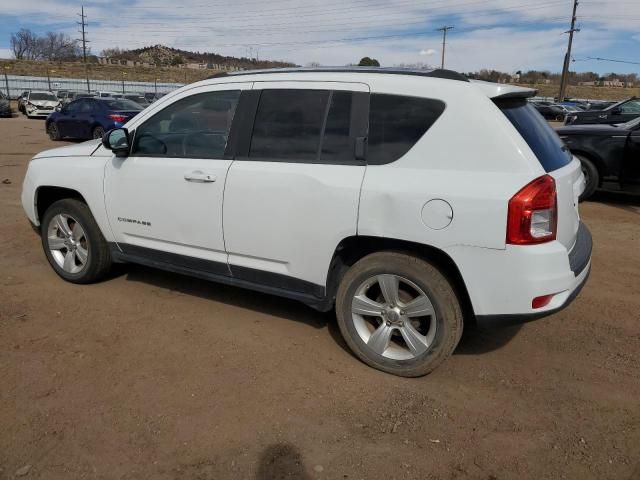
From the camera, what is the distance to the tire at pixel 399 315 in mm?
3129

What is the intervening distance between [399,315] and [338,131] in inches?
48.1

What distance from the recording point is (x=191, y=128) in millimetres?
4062

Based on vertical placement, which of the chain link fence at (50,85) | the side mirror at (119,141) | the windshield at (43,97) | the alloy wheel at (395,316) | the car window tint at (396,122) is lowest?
the alloy wheel at (395,316)

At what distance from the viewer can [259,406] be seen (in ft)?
10.0

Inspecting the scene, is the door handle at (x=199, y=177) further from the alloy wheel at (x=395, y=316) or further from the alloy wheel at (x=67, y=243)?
the alloy wheel at (x=67, y=243)

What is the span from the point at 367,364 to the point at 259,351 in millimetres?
762

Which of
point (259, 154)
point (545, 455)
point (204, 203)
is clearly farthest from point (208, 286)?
point (545, 455)

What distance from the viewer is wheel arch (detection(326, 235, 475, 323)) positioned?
10.3ft

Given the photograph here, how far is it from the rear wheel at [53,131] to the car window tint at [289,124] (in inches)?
635

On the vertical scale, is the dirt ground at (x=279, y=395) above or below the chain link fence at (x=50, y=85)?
below

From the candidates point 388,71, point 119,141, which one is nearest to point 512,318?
point 388,71

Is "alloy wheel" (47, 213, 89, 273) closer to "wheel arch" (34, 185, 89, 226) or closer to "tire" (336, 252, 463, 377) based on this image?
"wheel arch" (34, 185, 89, 226)

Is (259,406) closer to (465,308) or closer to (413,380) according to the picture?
(413,380)

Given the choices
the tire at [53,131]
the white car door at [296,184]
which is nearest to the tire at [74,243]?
the white car door at [296,184]
